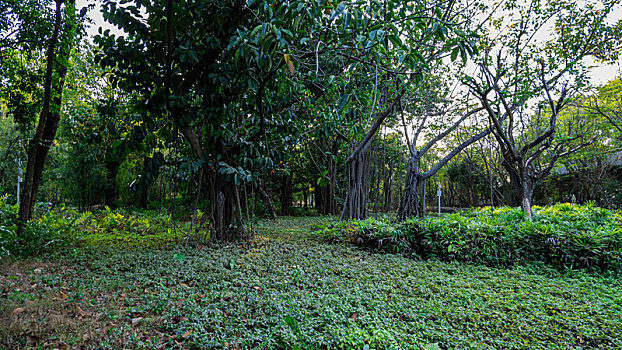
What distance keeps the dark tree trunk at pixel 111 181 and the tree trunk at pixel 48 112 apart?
4936mm

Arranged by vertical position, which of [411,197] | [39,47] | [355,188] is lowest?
[411,197]

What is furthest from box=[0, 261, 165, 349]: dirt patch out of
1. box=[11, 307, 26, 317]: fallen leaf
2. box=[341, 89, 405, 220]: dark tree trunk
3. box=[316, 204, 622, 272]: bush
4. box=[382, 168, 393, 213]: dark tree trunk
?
box=[382, 168, 393, 213]: dark tree trunk

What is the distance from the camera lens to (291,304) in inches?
74.1

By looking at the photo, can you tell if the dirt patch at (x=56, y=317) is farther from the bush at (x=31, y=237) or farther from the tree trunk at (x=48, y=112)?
the tree trunk at (x=48, y=112)

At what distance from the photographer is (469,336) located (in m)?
1.62

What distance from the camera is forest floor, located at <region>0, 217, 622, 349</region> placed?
1.48 metres

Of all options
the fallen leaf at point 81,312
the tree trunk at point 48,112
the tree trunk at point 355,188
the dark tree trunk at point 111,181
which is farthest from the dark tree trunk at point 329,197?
the fallen leaf at point 81,312

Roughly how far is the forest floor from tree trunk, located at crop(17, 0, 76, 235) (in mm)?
856

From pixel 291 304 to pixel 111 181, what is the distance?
27.8 ft

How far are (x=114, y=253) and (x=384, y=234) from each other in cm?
310

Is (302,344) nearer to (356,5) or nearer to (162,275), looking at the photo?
(162,275)

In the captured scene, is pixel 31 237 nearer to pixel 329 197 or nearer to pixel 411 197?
pixel 411 197

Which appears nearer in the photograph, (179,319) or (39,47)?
(179,319)

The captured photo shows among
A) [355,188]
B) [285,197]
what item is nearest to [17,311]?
[355,188]
